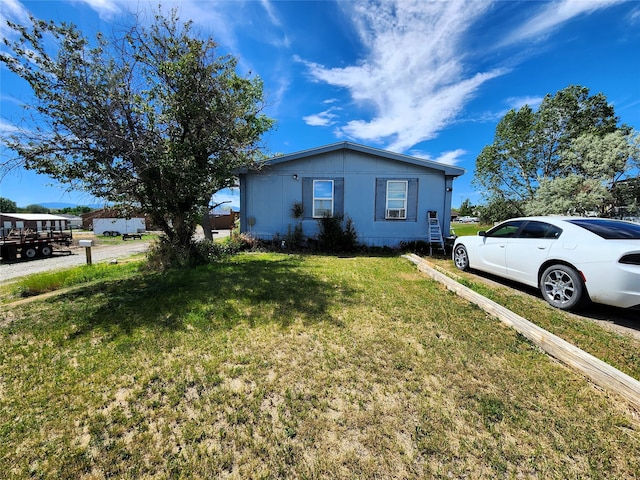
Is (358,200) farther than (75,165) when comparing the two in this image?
Yes

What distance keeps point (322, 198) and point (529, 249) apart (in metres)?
7.07

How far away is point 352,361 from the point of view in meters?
2.70

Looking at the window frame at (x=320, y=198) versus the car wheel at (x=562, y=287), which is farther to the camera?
the window frame at (x=320, y=198)

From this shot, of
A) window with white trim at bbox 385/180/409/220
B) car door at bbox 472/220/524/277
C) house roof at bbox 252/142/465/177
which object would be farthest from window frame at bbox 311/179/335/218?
car door at bbox 472/220/524/277

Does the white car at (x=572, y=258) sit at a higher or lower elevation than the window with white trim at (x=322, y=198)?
lower

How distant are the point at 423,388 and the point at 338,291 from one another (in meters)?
2.71

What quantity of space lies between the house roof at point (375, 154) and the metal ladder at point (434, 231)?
163 cm

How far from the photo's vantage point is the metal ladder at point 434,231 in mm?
9764

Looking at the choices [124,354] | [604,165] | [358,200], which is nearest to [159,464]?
[124,354]

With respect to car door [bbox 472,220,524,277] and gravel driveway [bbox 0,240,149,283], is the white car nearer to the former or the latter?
car door [bbox 472,220,524,277]

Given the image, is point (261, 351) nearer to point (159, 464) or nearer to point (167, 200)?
point (159, 464)

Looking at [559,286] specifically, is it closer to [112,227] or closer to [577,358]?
[577,358]

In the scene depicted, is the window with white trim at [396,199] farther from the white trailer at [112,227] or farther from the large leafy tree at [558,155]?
the white trailer at [112,227]

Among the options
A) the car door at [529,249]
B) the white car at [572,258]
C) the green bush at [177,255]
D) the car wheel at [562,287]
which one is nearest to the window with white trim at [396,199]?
the white car at [572,258]
